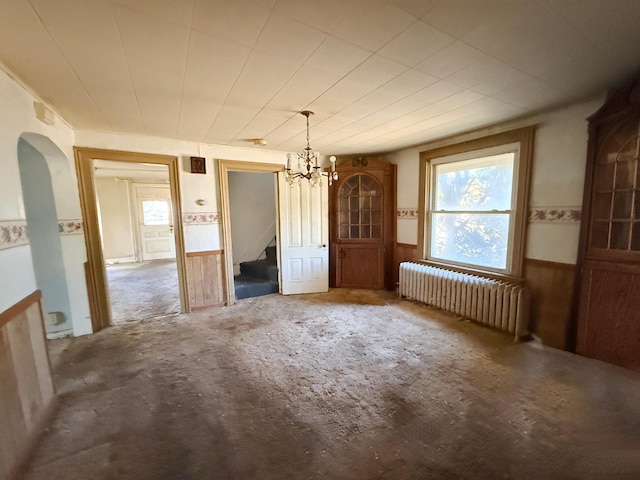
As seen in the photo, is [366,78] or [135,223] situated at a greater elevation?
[366,78]

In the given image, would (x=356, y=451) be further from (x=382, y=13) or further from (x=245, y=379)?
(x=382, y=13)

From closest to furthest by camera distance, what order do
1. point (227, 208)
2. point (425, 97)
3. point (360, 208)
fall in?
point (425, 97)
point (227, 208)
point (360, 208)

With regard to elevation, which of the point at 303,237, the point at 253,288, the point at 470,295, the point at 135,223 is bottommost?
the point at 253,288

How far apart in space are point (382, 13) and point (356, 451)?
92.3 inches

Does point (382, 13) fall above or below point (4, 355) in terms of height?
above

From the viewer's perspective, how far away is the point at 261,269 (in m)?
4.93

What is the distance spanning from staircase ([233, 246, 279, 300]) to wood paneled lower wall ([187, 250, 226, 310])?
40cm

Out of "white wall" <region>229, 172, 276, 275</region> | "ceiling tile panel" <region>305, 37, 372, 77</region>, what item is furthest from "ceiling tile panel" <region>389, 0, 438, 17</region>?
"white wall" <region>229, 172, 276, 275</region>

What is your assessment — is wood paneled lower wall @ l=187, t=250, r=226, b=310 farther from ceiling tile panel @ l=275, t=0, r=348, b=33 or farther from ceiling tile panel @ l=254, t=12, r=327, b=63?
ceiling tile panel @ l=275, t=0, r=348, b=33

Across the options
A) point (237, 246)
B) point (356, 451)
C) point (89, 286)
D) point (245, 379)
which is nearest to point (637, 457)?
point (356, 451)

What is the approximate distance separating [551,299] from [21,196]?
4638 millimetres

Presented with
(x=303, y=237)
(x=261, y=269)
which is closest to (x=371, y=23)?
(x=303, y=237)

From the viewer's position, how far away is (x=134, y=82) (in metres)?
2.01

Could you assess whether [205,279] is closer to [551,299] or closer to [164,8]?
[164,8]
